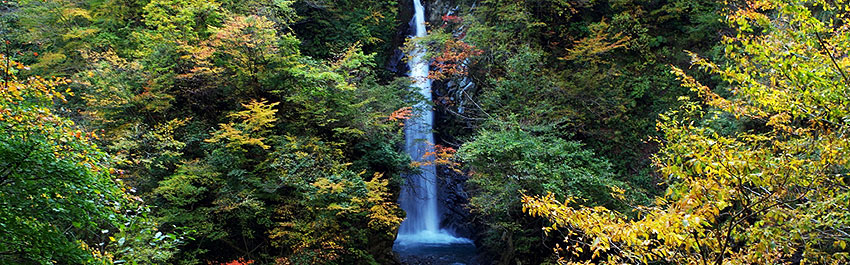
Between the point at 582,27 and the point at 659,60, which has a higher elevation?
the point at 582,27

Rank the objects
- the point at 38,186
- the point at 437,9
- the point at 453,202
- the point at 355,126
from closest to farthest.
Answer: the point at 38,186
the point at 355,126
the point at 453,202
the point at 437,9

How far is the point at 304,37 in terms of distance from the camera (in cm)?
1611

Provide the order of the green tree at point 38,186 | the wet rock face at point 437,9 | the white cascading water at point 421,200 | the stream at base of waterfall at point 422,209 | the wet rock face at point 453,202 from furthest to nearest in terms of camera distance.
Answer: the wet rock face at point 437,9 < the wet rock face at point 453,202 < the white cascading water at point 421,200 < the stream at base of waterfall at point 422,209 < the green tree at point 38,186

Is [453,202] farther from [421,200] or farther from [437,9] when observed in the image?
[437,9]

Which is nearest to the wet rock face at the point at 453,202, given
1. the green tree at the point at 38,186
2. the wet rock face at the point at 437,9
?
the wet rock face at the point at 437,9

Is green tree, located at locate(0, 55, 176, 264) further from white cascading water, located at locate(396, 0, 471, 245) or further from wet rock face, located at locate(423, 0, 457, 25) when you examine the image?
wet rock face, located at locate(423, 0, 457, 25)

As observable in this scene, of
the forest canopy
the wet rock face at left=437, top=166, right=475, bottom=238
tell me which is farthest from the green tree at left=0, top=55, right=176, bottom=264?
the wet rock face at left=437, top=166, right=475, bottom=238

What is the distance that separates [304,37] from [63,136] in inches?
503

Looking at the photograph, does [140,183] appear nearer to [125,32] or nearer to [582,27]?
[125,32]

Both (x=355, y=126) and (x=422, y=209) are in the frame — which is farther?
(x=422, y=209)

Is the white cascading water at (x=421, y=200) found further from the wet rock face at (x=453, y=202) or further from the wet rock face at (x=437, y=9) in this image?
the wet rock face at (x=437, y=9)

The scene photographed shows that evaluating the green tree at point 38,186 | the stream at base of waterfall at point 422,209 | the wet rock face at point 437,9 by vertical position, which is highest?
the wet rock face at point 437,9

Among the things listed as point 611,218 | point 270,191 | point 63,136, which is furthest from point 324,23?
point 611,218

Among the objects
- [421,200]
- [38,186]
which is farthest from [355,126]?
[38,186]
